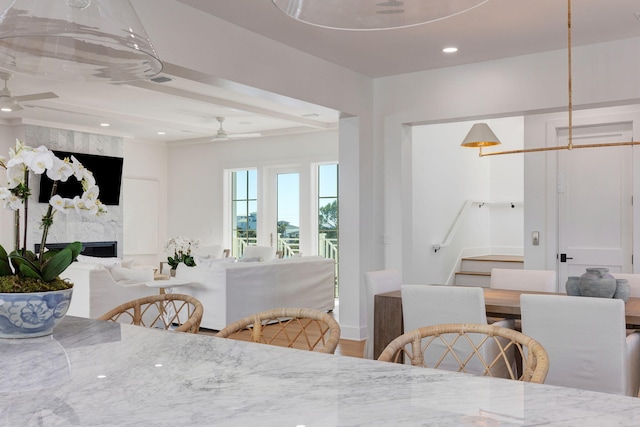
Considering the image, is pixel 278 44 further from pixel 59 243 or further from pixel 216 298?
pixel 59 243

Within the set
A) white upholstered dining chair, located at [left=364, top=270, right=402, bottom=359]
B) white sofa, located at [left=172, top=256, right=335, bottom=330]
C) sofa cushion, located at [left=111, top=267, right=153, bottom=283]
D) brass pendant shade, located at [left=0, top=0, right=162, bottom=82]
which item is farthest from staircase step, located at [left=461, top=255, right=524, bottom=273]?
brass pendant shade, located at [left=0, top=0, right=162, bottom=82]

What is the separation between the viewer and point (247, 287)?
20.9ft

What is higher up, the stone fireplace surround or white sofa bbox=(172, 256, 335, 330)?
the stone fireplace surround

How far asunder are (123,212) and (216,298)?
4.96 meters

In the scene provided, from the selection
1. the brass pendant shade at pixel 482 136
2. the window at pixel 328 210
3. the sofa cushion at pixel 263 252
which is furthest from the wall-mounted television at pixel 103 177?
the brass pendant shade at pixel 482 136

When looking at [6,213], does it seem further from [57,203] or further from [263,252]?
[57,203]

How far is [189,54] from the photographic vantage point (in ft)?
13.4

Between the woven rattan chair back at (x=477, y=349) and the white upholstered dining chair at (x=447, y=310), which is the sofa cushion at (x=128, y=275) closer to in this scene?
the white upholstered dining chair at (x=447, y=310)

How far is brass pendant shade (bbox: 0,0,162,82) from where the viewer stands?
160 cm

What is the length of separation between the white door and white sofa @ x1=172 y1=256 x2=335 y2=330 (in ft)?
9.30

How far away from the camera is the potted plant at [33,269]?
1.61m

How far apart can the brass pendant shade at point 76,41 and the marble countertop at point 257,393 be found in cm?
83

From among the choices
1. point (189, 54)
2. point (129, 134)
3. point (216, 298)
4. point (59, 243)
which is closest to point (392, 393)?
point (189, 54)

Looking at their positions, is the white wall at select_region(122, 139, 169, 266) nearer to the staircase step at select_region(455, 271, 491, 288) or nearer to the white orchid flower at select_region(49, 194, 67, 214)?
the staircase step at select_region(455, 271, 491, 288)
